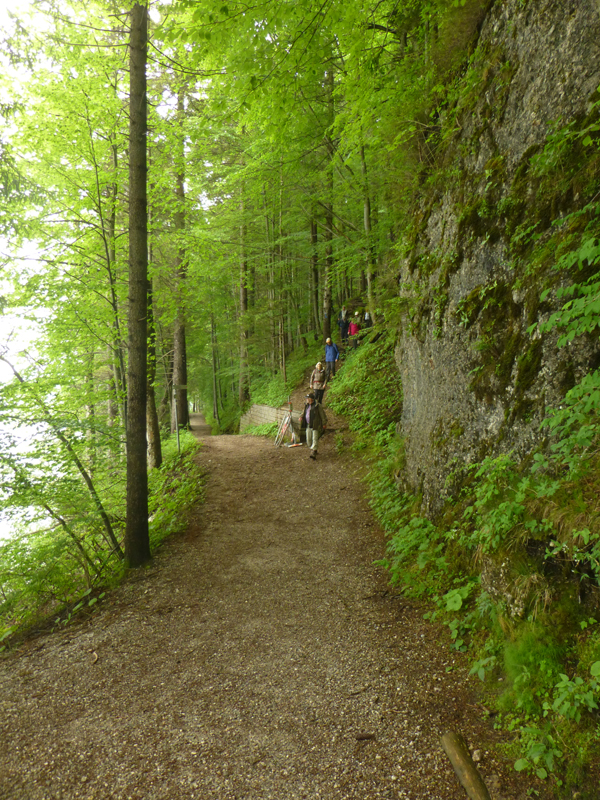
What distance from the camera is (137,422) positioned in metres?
6.26

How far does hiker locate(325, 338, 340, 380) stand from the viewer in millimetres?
15008

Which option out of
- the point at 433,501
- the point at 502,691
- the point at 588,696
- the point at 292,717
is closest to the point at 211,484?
the point at 433,501

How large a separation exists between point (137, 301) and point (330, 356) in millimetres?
9762

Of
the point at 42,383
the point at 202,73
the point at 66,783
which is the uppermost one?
the point at 202,73

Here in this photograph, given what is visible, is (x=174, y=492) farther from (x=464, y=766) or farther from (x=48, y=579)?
(x=464, y=766)

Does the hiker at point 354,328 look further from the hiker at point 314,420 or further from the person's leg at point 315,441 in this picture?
the person's leg at point 315,441

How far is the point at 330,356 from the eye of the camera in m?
15.3

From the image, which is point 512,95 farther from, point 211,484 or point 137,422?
point 211,484

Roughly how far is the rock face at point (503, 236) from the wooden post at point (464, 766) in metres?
2.41

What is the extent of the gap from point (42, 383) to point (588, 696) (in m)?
7.07

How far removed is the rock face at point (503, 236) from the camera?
3.67m

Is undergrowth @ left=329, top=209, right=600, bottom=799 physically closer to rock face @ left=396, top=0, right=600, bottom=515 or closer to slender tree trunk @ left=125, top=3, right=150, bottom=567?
rock face @ left=396, top=0, right=600, bottom=515

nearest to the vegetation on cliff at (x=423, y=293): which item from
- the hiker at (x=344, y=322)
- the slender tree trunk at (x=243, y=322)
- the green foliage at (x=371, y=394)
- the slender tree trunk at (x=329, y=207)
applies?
the green foliage at (x=371, y=394)

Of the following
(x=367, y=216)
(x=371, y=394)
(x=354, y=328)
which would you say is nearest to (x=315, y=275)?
(x=354, y=328)
